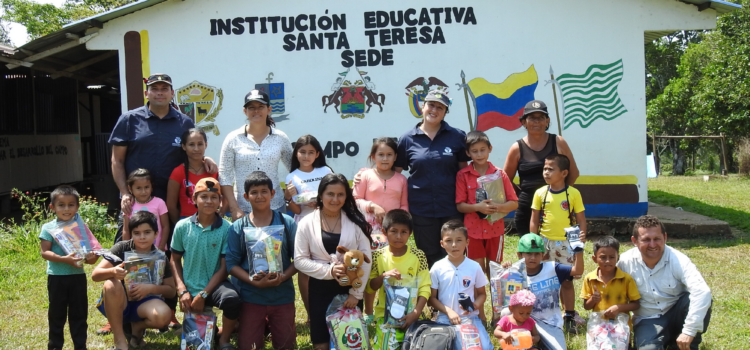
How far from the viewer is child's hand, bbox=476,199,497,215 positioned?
471cm

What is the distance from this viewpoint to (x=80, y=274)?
4301 mm

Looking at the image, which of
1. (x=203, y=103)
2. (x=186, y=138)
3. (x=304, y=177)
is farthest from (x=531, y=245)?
(x=203, y=103)

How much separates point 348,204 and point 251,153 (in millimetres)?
973

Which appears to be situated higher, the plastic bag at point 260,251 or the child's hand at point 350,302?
the plastic bag at point 260,251

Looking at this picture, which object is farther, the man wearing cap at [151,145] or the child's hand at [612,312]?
the man wearing cap at [151,145]

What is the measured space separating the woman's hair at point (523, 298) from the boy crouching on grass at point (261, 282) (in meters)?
1.52

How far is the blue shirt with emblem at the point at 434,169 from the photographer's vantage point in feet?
15.8

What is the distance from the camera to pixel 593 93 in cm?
855

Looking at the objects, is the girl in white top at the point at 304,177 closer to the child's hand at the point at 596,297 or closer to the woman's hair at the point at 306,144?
the woman's hair at the point at 306,144

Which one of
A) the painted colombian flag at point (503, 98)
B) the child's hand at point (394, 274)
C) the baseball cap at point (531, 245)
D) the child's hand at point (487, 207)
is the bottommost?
the child's hand at point (394, 274)

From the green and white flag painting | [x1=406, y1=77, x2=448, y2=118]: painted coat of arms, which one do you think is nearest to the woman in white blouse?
[x1=406, y1=77, x2=448, y2=118]: painted coat of arms

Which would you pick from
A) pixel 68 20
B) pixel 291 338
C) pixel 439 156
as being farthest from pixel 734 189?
pixel 68 20

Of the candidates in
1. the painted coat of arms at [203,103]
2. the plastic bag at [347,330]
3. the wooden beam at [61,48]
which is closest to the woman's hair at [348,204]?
the plastic bag at [347,330]

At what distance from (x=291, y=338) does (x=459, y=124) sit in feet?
16.4
